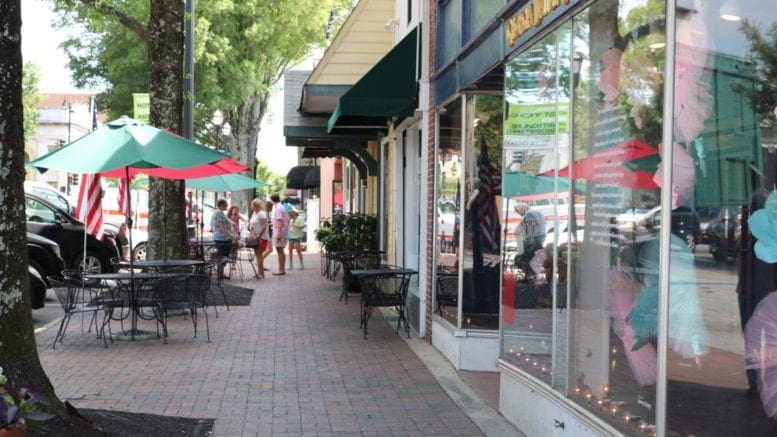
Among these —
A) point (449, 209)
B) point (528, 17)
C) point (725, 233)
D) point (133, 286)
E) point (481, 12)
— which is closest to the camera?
point (725, 233)

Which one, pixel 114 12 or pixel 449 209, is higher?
pixel 114 12

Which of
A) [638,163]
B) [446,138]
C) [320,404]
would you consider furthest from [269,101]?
[638,163]

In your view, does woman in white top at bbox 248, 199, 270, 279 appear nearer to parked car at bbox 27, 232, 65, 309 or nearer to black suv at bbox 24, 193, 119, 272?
black suv at bbox 24, 193, 119, 272

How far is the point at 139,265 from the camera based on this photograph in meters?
12.2

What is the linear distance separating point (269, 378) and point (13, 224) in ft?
11.4

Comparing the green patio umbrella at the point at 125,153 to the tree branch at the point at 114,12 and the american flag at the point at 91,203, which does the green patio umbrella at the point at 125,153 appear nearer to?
the american flag at the point at 91,203

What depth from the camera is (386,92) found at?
10953mm

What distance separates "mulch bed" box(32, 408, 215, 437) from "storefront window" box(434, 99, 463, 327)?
134 inches

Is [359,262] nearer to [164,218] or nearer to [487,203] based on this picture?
[164,218]

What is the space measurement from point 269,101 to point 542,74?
34039mm

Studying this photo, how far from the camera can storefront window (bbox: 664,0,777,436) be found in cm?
371

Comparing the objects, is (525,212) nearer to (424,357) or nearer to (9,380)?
(424,357)

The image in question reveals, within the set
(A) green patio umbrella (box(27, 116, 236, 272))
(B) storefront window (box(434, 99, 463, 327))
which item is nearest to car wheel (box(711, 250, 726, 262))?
(B) storefront window (box(434, 99, 463, 327))

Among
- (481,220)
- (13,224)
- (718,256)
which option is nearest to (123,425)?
(13,224)
